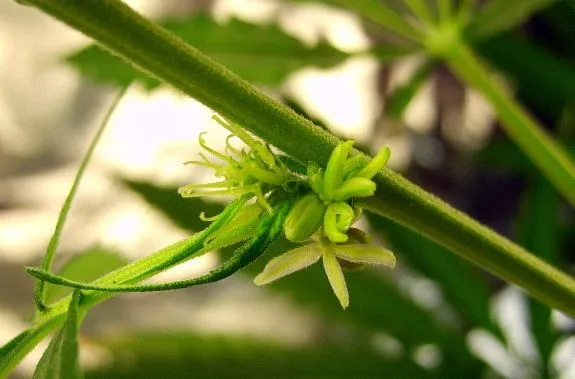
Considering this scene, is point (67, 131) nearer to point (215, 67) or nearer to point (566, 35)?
point (566, 35)

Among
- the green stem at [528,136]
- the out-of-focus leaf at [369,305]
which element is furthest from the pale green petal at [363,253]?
the out-of-focus leaf at [369,305]

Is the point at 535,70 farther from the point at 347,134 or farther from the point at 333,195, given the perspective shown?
the point at 333,195

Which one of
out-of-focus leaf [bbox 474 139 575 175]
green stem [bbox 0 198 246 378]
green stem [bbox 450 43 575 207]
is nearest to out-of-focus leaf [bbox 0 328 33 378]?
green stem [bbox 0 198 246 378]

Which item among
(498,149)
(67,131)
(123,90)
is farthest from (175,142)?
(123,90)

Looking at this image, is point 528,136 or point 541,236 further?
point 541,236

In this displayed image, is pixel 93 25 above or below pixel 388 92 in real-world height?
below

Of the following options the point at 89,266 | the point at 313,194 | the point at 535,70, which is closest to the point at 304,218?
the point at 313,194
